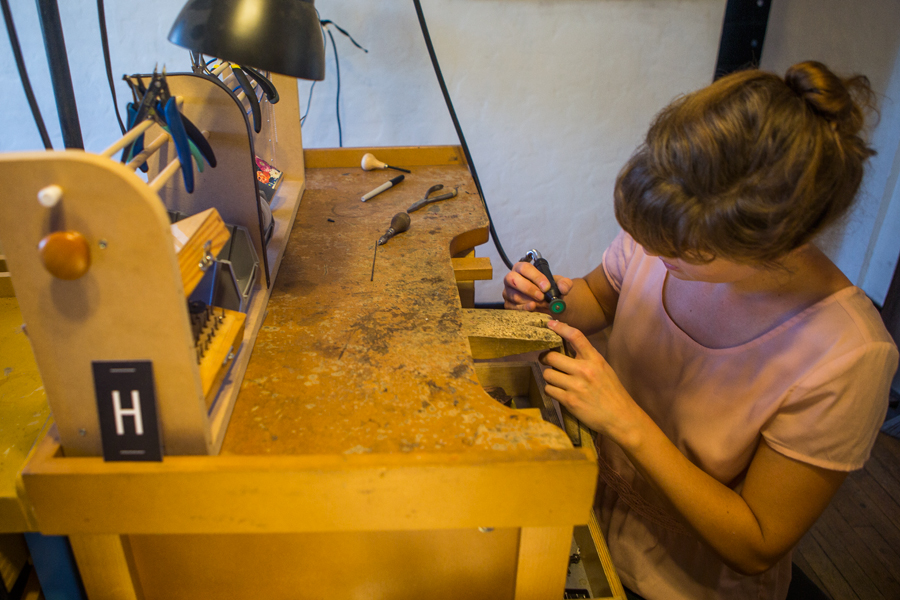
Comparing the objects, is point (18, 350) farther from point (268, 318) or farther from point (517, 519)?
point (517, 519)

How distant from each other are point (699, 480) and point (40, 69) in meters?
2.48

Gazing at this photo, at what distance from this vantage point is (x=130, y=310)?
52cm

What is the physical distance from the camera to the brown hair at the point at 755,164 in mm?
646

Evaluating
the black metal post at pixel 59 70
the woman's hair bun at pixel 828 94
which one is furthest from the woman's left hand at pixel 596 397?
the black metal post at pixel 59 70

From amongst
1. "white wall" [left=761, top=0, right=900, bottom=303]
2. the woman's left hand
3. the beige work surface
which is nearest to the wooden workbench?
the beige work surface

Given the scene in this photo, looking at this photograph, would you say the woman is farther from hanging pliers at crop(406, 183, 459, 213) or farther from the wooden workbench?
hanging pliers at crop(406, 183, 459, 213)

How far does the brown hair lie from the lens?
65 cm

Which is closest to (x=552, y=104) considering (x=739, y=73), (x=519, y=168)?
(x=519, y=168)

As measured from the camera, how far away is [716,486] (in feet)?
2.77

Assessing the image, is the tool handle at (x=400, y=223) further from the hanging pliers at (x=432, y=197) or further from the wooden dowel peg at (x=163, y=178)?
the wooden dowel peg at (x=163, y=178)

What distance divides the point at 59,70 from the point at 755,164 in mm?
1055

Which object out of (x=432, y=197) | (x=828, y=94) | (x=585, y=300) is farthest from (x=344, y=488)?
(x=432, y=197)

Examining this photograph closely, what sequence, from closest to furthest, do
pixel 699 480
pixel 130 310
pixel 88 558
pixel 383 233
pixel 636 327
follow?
pixel 130 310, pixel 88 558, pixel 699 480, pixel 636 327, pixel 383 233

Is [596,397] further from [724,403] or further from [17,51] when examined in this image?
[17,51]
